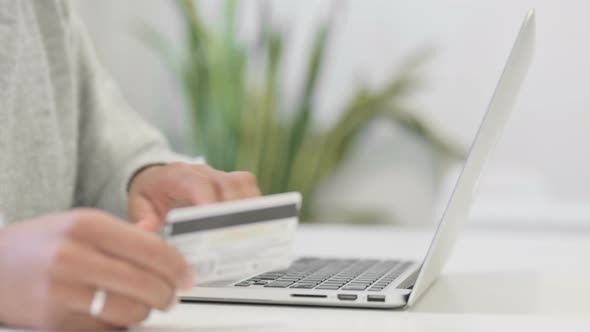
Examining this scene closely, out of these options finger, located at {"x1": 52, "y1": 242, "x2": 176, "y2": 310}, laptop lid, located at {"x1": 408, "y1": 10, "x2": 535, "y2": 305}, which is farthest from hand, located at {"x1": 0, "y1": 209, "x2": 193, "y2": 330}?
laptop lid, located at {"x1": 408, "y1": 10, "x2": 535, "y2": 305}

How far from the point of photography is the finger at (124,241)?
462 millimetres

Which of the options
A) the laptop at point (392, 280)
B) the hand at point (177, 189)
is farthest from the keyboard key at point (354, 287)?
the hand at point (177, 189)

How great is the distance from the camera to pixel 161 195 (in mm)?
778

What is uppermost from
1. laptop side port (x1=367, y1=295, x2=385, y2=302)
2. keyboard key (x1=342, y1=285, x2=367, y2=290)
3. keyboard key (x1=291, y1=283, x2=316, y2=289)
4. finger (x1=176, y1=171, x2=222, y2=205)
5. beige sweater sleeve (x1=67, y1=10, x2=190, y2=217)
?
finger (x1=176, y1=171, x2=222, y2=205)

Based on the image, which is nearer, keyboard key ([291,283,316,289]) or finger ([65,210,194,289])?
finger ([65,210,194,289])

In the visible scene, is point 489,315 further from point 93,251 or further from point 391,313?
point 93,251

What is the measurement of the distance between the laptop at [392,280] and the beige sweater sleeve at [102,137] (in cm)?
38

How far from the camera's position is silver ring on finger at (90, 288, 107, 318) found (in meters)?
0.47

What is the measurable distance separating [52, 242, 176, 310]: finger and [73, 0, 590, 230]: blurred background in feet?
6.68

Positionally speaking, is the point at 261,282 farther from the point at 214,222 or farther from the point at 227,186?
the point at 214,222

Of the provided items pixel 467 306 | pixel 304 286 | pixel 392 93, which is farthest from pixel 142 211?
pixel 392 93

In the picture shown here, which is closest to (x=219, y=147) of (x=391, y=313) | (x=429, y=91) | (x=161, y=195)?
(x=429, y=91)

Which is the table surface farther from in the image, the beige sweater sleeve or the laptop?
the beige sweater sleeve

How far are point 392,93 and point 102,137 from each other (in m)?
1.49
